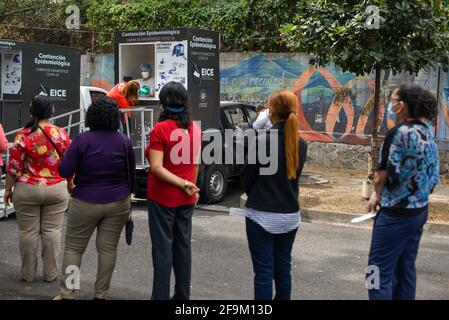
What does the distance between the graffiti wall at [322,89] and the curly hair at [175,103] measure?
9458 mm

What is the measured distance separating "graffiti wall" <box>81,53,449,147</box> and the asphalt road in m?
5.52

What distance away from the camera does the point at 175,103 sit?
17.9ft

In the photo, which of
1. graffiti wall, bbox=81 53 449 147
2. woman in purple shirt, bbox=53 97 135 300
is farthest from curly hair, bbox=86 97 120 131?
graffiti wall, bbox=81 53 449 147

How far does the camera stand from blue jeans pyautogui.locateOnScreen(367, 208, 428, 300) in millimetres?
4832

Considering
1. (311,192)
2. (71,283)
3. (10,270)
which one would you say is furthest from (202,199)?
(71,283)

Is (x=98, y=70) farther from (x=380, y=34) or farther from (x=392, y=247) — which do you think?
(x=392, y=247)

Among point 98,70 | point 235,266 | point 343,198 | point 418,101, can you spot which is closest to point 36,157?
point 235,266

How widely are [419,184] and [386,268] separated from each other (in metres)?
0.65

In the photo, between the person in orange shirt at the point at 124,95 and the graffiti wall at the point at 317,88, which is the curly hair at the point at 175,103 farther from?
the graffiti wall at the point at 317,88

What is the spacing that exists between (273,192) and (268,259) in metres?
0.51

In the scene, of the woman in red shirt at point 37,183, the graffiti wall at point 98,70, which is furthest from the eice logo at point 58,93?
the woman in red shirt at point 37,183

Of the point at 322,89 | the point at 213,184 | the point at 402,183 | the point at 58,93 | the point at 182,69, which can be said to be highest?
the point at 182,69

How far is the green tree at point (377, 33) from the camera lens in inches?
391

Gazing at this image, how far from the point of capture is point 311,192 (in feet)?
39.2
